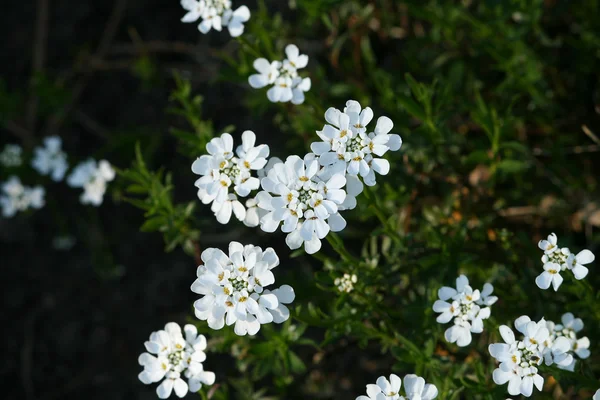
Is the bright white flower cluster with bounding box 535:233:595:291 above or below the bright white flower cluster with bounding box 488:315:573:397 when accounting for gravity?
above

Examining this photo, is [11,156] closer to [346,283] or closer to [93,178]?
[93,178]

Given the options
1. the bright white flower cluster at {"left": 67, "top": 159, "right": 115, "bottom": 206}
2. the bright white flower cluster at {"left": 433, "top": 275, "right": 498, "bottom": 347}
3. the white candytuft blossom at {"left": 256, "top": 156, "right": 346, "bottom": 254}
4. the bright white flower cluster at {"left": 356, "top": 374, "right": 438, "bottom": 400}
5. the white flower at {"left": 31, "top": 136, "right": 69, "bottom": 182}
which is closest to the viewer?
the white candytuft blossom at {"left": 256, "top": 156, "right": 346, "bottom": 254}

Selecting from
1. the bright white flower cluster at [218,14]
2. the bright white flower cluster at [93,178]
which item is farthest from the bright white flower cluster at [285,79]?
the bright white flower cluster at [93,178]

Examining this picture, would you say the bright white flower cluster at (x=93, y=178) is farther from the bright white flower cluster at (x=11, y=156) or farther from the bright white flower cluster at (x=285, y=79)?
the bright white flower cluster at (x=285, y=79)

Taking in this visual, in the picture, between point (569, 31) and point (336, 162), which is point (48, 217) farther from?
point (569, 31)

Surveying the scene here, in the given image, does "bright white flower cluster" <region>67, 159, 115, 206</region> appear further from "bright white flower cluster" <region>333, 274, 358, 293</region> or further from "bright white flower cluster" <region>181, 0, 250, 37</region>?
"bright white flower cluster" <region>333, 274, 358, 293</region>

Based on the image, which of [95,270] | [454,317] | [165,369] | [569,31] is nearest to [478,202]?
[454,317]

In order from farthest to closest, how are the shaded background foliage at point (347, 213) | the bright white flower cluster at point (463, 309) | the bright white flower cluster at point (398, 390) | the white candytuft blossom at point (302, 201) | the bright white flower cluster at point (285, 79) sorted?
the shaded background foliage at point (347, 213) < the bright white flower cluster at point (285, 79) < the bright white flower cluster at point (463, 309) < the bright white flower cluster at point (398, 390) < the white candytuft blossom at point (302, 201)

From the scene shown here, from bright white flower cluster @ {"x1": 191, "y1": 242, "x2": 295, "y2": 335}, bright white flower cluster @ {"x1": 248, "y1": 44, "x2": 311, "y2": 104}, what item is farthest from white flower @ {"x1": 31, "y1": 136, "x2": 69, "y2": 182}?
bright white flower cluster @ {"x1": 191, "y1": 242, "x2": 295, "y2": 335}
